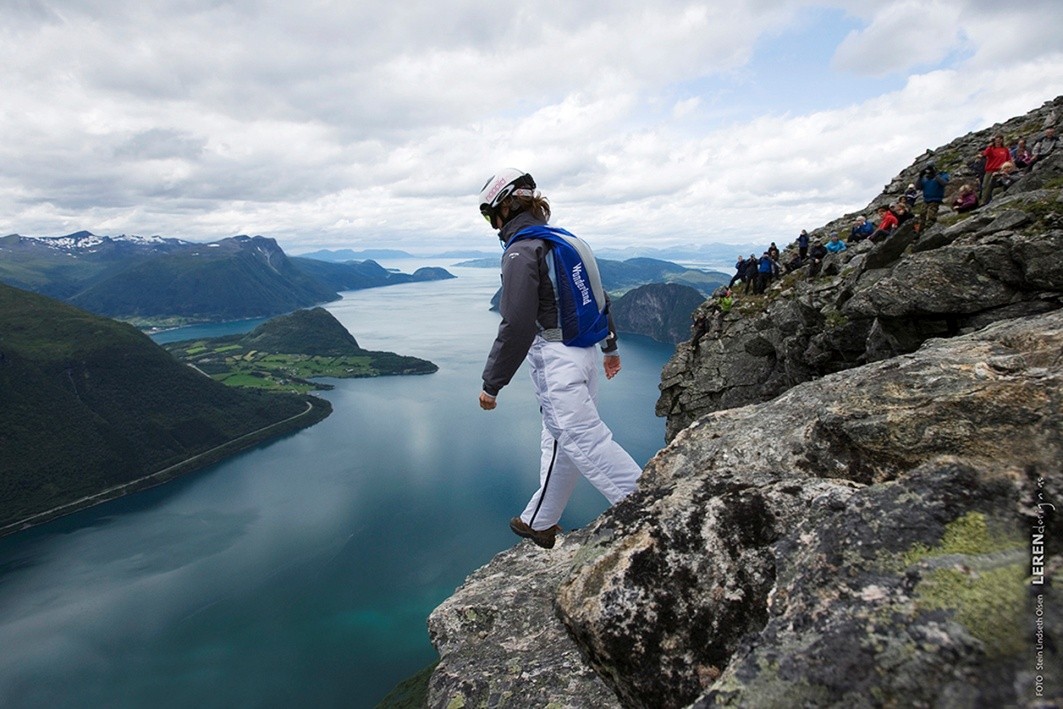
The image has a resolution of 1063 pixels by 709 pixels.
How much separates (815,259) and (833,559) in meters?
24.7

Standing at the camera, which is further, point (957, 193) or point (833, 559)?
point (957, 193)

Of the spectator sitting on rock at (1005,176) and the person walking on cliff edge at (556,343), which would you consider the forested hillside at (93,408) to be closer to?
the spectator sitting on rock at (1005,176)

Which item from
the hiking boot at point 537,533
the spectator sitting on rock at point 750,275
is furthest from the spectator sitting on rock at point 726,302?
the hiking boot at point 537,533

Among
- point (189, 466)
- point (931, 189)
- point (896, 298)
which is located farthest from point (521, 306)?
point (189, 466)

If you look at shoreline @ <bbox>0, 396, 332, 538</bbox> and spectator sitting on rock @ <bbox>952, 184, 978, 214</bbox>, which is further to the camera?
shoreline @ <bbox>0, 396, 332, 538</bbox>

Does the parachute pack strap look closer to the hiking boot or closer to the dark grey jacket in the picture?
the dark grey jacket

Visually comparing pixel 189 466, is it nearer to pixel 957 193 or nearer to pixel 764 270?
pixel 764 270

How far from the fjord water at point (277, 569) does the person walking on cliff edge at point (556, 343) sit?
65.3m

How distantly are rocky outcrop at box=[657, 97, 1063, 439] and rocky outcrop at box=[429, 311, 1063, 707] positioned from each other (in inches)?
225

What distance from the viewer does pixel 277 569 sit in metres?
72.1

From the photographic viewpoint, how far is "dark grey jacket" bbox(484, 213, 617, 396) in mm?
4637

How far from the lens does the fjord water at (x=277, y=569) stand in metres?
59.6

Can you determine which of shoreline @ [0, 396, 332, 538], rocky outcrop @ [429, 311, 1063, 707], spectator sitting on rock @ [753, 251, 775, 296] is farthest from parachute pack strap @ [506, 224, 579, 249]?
shoreline @ [0, 396, 332, 538]

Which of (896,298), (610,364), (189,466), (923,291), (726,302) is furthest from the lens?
(189,466)
